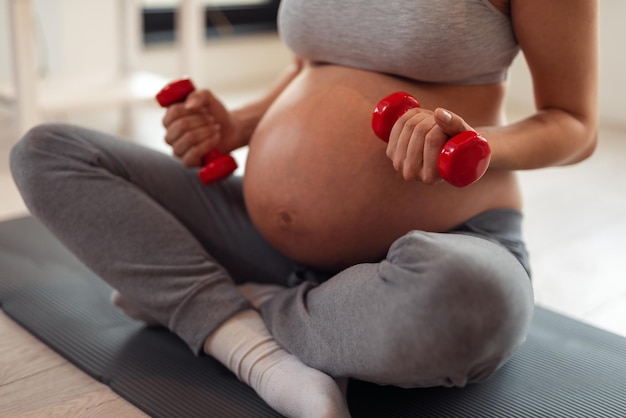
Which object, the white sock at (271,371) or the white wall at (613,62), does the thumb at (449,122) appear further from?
the white wall at (613,62)

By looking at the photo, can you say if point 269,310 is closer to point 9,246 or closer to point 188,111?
point 188,111

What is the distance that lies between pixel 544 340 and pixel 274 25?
2402 millimetres

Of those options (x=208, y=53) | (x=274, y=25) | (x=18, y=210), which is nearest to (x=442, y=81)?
(x=18, y=210)

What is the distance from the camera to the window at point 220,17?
297cm

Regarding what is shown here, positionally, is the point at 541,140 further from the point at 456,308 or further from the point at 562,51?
the point at 456,308

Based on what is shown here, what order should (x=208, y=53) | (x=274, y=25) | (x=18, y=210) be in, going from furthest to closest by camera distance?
(x=274, y=25) → (x=208, y=53) → (x=18, y=210)

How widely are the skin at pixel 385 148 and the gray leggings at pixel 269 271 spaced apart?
50mm

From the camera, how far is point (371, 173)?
0.96 metres

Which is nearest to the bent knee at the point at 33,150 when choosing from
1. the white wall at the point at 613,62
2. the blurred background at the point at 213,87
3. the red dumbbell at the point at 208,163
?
the red dumbbell at the point at 208,163

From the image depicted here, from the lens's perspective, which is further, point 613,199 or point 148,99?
point 148,99

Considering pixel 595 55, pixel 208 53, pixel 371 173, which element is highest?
pixel 595 55

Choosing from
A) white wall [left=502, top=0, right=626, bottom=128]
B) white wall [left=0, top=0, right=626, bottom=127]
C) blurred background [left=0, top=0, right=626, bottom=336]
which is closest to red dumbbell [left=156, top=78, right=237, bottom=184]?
blurred background [left=0, top=0, right=626, bottom=336]

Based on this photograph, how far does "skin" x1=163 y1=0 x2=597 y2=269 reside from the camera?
0.94 m

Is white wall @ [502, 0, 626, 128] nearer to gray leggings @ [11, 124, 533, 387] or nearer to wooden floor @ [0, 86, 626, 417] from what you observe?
wooden floor @ [0, 86, 626, 417]
